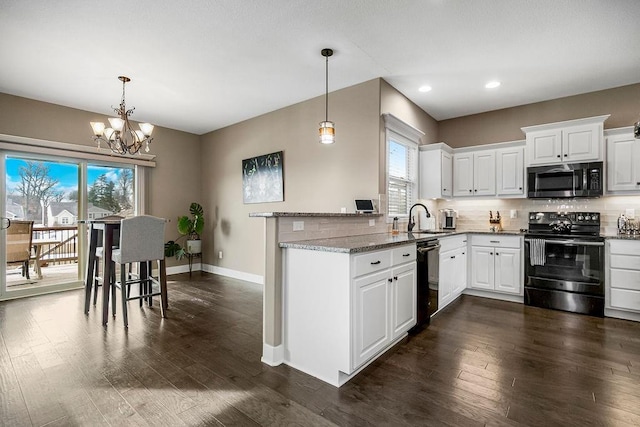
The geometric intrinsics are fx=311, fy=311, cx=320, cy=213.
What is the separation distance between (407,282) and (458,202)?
115 inches

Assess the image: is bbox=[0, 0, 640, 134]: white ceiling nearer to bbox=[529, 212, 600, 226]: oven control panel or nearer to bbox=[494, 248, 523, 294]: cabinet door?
bbox=[529, 212, 600, 226]: oven control panel

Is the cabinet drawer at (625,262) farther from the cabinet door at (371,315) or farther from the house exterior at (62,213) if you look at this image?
the house exterior at (62,213)

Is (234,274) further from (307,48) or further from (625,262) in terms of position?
(625,262)

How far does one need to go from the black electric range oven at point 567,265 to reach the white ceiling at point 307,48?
1810 millimetres

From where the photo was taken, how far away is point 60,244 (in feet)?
15.4

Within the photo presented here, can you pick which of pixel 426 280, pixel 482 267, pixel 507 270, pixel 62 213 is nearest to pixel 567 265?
pixel 507 270

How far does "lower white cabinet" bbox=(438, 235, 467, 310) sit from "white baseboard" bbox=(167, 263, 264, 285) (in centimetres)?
289

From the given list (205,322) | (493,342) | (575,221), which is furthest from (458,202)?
(205,322)

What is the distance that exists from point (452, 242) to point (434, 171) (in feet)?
4.16

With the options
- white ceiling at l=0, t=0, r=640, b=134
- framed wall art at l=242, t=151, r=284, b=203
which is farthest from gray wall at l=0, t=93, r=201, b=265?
framed wall art at l=242, t=151, r=284, b=203

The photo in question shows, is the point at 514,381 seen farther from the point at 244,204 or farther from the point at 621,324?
the point at 244,204

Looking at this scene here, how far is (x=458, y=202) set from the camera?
16.8ft

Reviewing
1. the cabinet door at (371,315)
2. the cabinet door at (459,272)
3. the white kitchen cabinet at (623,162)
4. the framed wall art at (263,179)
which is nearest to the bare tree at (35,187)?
the framed wall art at (263,179)

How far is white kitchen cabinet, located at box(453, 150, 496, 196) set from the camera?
15.2 feet
